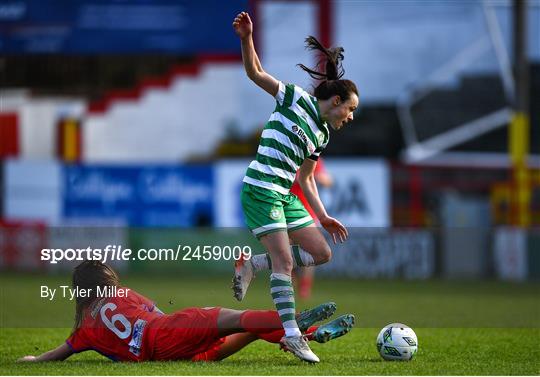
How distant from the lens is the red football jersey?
6477 millimetres

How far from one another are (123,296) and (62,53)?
11.3 meters

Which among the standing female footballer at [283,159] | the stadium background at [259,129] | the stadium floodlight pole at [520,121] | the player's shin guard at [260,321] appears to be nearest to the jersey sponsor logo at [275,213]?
the standing female footballer at [283,159]

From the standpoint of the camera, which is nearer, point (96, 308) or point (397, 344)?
point (96, 308)

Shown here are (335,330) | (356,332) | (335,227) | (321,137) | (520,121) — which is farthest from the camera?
(520,121)

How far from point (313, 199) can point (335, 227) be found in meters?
0.22

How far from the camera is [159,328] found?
21.4ft

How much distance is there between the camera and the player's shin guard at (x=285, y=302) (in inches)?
255

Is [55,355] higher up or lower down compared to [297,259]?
lower down

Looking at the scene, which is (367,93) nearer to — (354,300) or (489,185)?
(489,185)

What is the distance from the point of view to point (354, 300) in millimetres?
11906

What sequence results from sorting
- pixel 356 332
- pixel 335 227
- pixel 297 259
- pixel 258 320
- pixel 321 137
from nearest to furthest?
pixel 258 320, pixel 321 137, pixel 297 259, pixel 335 227, pixel 356 332

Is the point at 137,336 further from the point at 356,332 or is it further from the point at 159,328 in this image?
the point at 356,332

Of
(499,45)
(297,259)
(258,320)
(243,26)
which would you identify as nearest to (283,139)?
(243,26)

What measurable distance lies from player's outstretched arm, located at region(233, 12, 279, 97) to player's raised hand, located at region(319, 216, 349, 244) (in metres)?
0.90
